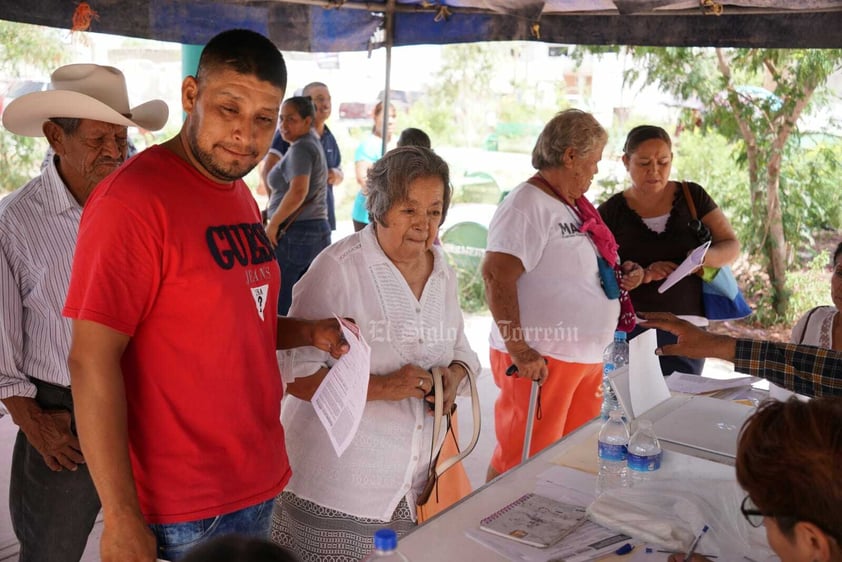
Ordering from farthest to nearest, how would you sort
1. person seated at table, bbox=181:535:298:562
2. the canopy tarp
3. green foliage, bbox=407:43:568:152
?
green foliage, bbox=407:43:568:152, the canopy tarp, person seated at table, bbox=181:535:298:562

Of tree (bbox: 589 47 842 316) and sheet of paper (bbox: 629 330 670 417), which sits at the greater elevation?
tree (bbox: 589 47 842 316)

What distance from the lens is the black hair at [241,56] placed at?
5.51 feet

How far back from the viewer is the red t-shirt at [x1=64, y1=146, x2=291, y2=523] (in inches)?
58.8

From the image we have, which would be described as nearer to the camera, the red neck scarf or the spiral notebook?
the spiral notebook

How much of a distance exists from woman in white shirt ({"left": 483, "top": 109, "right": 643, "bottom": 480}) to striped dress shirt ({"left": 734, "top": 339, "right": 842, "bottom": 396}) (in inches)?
42.5

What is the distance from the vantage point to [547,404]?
327 cm

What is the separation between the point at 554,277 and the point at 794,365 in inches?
48.8

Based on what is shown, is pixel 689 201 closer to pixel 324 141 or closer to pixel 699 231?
pixel 699 231

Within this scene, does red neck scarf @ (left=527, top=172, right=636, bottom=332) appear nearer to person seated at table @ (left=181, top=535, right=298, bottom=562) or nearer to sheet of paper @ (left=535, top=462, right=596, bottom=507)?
sheet of paper @ (left=535, top=462, right=596, bottom=507)

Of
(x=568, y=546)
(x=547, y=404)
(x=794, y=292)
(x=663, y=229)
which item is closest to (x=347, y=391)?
(x=568, y=546)

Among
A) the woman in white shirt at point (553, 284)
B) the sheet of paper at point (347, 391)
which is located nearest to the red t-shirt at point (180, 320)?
the sheet of paper at point (347, 391)


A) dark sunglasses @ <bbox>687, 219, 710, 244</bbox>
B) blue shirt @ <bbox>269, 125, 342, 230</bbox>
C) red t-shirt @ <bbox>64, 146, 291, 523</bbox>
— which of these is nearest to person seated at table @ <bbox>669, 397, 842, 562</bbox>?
red t-shirt @ <bbox>64, 146, 291, 523</bbox>

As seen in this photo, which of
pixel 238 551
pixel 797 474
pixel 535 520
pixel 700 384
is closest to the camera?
pixel 238 551

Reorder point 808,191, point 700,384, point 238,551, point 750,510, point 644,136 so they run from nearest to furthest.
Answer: point 238,551 < point 750,510 < point 700,384 < point 644,136 < point 808,191
